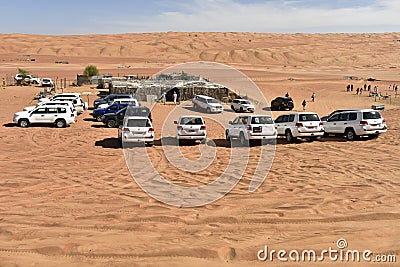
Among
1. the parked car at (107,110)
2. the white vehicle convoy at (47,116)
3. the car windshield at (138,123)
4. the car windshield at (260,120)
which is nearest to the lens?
the car windshield at (138,123)

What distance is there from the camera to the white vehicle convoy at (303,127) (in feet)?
63.1

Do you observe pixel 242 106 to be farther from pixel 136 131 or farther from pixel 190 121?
pixel 136 131

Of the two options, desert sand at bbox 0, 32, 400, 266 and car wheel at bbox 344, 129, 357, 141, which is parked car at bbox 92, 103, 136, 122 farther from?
car wheel at bbox 344, 129, 357, 141

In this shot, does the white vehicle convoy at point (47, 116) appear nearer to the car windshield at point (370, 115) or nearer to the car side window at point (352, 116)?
the car side window at point (352, 116)

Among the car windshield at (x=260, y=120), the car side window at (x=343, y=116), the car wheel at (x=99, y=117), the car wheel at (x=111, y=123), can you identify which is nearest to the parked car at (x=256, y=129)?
the car windshield at (x=260, y=120)

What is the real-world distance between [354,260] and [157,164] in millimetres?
9015

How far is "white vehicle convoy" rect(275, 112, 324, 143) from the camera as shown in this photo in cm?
1923

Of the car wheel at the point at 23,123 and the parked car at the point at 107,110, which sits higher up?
the parked car at the point at 107,110

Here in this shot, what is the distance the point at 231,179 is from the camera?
12375 millimetres

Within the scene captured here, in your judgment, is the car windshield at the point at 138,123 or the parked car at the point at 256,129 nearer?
the car windshield at the point at 138,123

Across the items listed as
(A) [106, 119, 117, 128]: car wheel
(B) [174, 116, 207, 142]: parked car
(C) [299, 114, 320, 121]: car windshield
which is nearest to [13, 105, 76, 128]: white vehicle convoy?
(A) [106, 119, 117, 128]: car wheel

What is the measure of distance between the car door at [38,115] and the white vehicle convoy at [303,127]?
A: 14094mm

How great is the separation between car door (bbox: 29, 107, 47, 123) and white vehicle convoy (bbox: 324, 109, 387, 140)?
1644 centimetres

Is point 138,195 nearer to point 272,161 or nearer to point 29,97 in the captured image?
point 272,161
